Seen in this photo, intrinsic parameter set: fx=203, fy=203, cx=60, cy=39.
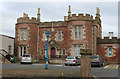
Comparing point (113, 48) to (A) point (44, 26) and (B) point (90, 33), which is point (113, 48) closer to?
(B) point (90, 33)

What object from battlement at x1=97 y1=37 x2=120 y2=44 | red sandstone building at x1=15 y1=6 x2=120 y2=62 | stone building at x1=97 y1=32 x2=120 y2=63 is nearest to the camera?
red sandstone building at x1=15 y1=6 x2=120 y2=62

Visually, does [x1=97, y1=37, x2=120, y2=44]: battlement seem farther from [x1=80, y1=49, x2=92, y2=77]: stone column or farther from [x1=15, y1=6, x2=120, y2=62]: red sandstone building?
[x1=80, y1=49, x2=92, y2=77]: stone column

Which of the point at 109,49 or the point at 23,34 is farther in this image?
the point at 23,34

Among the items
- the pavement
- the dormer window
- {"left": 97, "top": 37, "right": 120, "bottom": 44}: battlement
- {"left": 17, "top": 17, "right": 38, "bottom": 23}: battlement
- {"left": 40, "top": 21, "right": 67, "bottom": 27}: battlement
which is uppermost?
{"left": 17, "top": 17, "right": 38, "bottom": 23}: battlement

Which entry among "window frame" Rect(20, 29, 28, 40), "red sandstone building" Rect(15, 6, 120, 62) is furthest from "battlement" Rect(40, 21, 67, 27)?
"window frame" Rect(20, 29, 28, 40)

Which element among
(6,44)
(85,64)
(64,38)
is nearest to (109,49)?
(64,38)

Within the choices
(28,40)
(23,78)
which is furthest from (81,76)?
(28,40)

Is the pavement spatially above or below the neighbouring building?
below

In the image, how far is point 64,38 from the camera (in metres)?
39.4

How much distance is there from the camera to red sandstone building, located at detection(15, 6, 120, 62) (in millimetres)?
36969

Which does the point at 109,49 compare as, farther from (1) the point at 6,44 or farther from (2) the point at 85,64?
(2) the point at 85,64

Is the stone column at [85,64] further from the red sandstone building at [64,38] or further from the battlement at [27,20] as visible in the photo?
the battlement at [27,20]

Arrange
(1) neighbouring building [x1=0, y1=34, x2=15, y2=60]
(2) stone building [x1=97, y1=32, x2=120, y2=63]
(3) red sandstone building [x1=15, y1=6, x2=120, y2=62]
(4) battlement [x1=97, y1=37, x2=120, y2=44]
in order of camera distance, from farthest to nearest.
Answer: (1) neighbouring building [x1=0, y1=34, x2=15, y2=60]
(4) battlement [x1=97, y1=37, x2=120, y2=44]
(2) stone building [x1=97, y1=32, x2=120, y2=63]
(3) red sandstone building [x1=15, y1=6, x2=120, y2=62]

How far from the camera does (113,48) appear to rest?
37.7 metres
